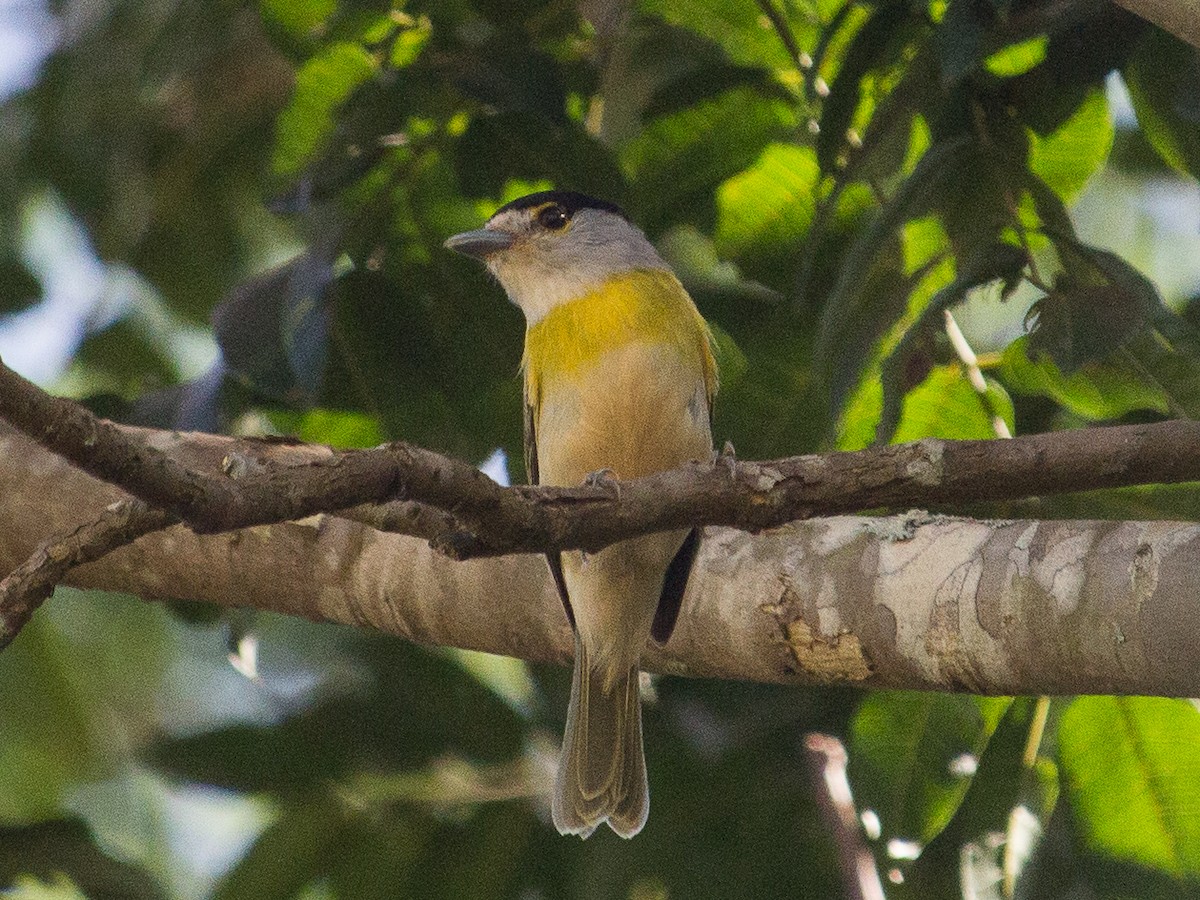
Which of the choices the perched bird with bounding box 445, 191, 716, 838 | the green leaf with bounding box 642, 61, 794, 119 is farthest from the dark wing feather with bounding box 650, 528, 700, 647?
the green leaf with bounding box 642, 61, 794, 119

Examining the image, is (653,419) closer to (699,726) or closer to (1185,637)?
(699,726)

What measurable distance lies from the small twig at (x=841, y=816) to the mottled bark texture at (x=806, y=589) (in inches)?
20.2

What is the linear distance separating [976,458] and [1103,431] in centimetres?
18

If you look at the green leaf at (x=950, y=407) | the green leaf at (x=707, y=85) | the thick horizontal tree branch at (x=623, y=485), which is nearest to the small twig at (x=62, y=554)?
the thick horizontal tree branch at (x=623, y=485)

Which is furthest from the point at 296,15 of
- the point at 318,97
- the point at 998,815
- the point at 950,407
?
the point at 998,815

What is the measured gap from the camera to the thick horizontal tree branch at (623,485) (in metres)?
1.83

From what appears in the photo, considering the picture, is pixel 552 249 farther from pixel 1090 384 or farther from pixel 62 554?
pixel 62 554

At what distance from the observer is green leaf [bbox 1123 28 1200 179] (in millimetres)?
2709

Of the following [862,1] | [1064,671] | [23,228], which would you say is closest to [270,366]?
[862,1]

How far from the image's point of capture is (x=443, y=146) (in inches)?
133

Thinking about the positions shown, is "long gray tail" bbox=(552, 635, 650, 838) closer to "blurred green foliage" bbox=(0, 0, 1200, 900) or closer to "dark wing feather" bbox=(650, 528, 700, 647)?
"blurred green foliage" bbox=(0, 0, 1200, 900)

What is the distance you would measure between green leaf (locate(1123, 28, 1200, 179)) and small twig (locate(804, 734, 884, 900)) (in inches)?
57.0

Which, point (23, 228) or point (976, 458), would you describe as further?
point (23, 228)

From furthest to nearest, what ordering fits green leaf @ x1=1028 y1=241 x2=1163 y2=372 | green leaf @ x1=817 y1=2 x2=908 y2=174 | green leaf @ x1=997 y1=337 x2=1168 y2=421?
green leaf @ x1=817 y1=2 x2=908 y2=174, green leaf @ x1=997 y1=337 x2=1168 y2=421, green leaf @ x1=1028 y1=241 x2=1163 y2=372
